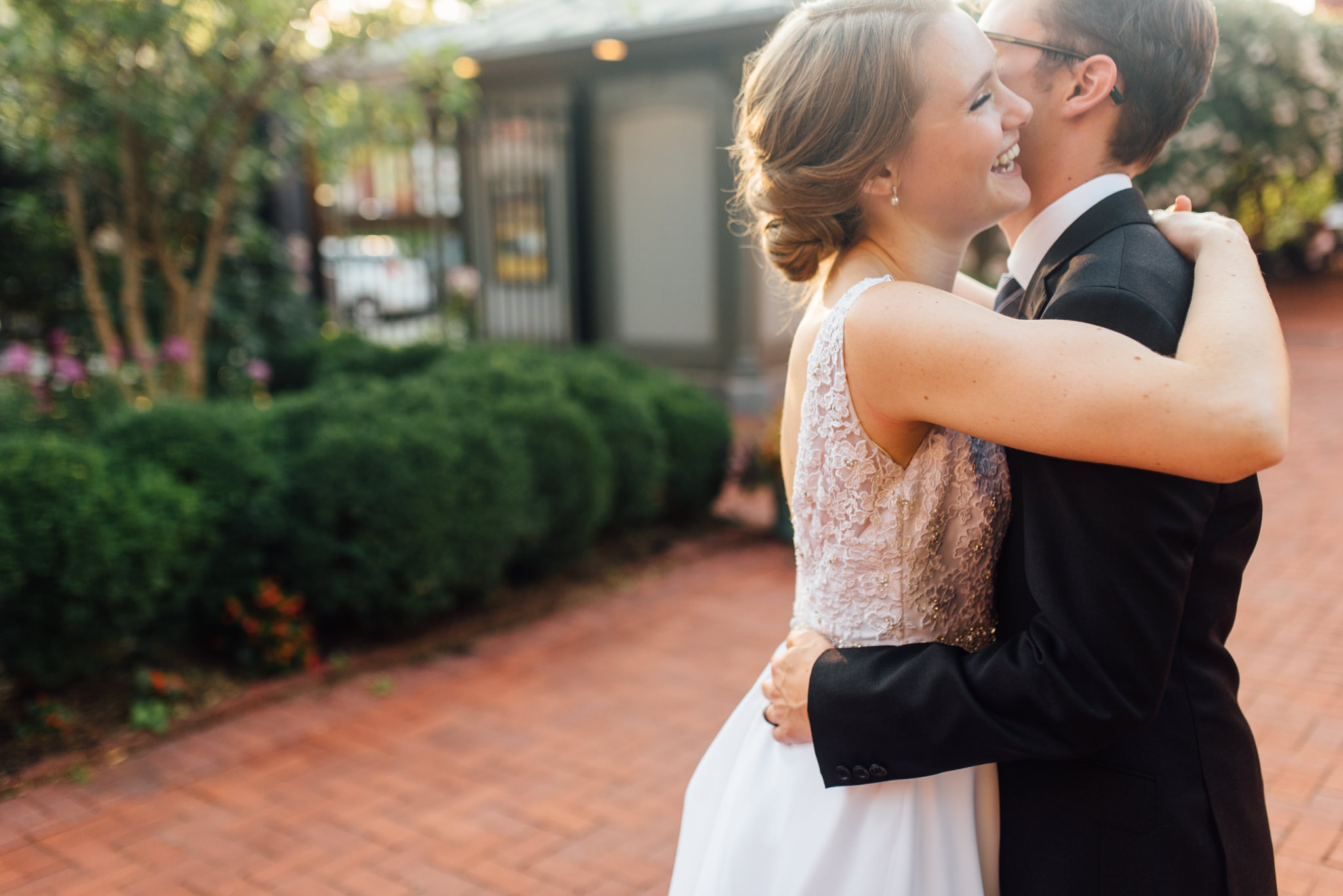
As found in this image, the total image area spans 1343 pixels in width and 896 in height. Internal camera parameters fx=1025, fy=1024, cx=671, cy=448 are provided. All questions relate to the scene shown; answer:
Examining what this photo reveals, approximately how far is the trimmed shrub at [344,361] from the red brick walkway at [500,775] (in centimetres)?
295

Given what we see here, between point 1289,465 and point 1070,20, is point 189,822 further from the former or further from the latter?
point 1289,465

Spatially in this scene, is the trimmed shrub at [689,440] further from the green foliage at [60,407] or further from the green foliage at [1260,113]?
the green foliage at [1260,113]

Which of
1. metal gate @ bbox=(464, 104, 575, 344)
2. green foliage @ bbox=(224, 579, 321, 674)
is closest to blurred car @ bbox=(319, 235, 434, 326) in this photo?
metal gate @ bbox=(464, 104, 575, 344)

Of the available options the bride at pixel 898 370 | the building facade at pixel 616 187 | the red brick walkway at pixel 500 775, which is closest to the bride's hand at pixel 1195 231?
the bride at pixel 898 370

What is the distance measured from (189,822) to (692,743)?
5.98 feet

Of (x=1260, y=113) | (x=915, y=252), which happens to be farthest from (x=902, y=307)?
(x=1260, y=113)

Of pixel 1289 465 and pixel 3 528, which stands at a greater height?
pixel 3 528

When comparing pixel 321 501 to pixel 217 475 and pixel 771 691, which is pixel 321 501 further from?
pixel 771 691

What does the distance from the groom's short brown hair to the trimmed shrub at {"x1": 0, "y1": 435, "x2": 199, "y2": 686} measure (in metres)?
3.70

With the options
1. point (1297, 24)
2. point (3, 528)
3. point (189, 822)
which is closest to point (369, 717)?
point (189, 822)

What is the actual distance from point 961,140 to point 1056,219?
8.3 inches

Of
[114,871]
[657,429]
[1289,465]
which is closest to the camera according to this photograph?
[114,871]

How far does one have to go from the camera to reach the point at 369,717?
434cm

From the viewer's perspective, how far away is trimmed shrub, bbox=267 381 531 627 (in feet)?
15.4
